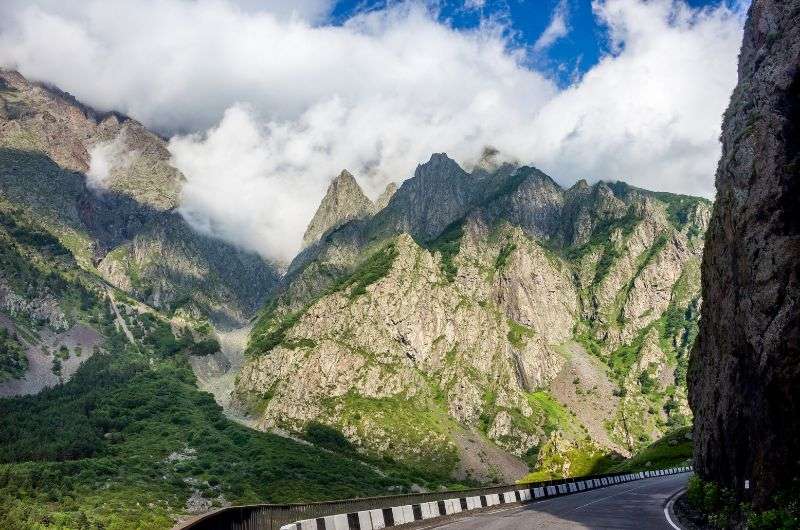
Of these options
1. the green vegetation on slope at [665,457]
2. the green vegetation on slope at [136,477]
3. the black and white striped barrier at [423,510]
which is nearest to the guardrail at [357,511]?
the black and white striped barrier at [423,510]

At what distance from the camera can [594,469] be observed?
118m

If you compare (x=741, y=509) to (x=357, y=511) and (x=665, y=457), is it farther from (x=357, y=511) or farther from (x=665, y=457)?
(x=665, y=457)

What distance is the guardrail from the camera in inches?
774

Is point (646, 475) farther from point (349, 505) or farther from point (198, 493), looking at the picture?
point (198, 493)

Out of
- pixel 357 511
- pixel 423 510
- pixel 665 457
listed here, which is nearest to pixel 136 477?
pixel 665 457

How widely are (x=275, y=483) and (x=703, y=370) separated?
463 feet

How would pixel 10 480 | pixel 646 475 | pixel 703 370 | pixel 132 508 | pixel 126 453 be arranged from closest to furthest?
pixel 703 370
pixel 646 475
pixel 132 508
pixel 10 480
pixel 126 453

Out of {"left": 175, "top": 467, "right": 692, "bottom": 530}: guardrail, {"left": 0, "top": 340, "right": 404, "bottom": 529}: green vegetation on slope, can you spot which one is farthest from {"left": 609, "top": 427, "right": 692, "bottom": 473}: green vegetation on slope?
{"left": 175, "top": 467, "right": 692, "bottom": 530}: guardrail

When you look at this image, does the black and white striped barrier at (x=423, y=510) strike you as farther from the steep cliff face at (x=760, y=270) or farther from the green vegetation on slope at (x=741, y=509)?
the steep cliff face at (x=760, y=270)

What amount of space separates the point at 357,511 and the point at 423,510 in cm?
705

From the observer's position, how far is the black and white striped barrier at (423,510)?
24925mm

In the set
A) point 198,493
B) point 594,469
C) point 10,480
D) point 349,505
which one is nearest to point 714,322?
point 349,505

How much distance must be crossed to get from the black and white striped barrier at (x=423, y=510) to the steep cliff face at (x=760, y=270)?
49.1 ft

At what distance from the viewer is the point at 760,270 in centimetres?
2283
